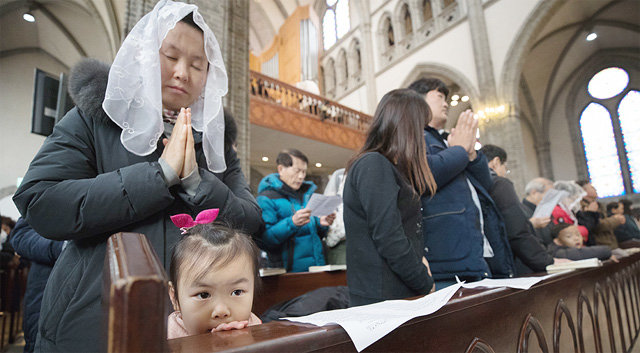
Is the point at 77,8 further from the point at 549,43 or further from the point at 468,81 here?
the point at 549,43

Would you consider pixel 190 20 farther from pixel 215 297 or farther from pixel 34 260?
pixel 34 260

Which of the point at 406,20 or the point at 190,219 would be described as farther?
the point at 406,20

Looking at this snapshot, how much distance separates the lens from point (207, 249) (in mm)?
819

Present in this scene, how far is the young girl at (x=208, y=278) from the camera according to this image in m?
0.77

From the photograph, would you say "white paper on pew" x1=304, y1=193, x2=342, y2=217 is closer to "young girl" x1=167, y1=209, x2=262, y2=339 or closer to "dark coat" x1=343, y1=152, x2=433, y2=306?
"dark coat" x1=343, y1=152, x2=433, y2=306

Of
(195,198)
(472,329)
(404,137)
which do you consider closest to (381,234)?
(404,137)

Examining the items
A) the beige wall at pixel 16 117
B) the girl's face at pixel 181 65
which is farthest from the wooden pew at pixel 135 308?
the beige wall at pixel 16 117

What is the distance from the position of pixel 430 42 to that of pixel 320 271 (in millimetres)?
10732

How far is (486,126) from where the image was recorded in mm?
9320

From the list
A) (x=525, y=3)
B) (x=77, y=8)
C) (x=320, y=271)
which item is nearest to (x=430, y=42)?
(x=525, y=3)

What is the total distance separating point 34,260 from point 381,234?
1890mm

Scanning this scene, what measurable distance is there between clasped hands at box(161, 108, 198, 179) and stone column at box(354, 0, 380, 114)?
41.2 feet

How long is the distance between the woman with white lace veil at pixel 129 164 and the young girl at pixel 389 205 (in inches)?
18.2

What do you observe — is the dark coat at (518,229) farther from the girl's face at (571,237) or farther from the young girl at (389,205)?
the girl's face at (571,237)
